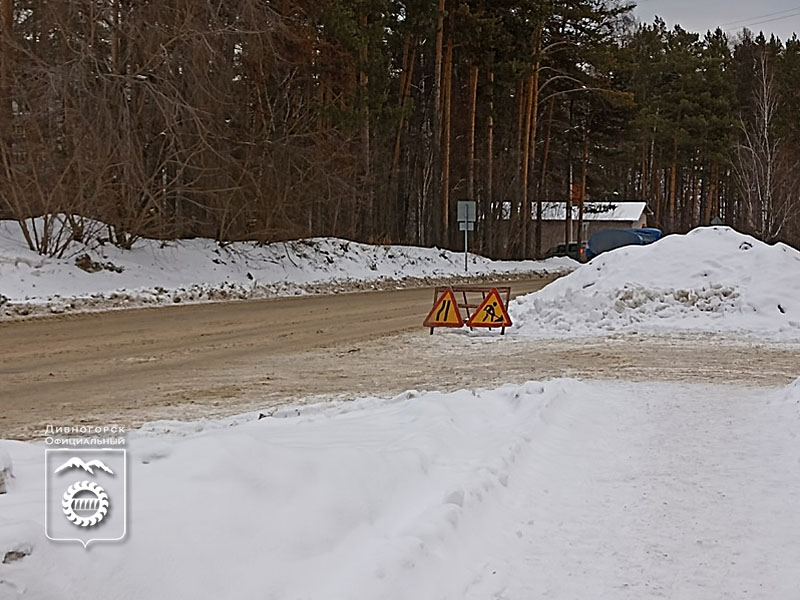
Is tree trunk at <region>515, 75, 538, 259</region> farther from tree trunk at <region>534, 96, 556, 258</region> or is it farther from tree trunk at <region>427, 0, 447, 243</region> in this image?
tree trunk at <region>427, 0, 447, 243</region>

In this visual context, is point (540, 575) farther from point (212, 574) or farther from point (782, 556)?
point (212, 574)

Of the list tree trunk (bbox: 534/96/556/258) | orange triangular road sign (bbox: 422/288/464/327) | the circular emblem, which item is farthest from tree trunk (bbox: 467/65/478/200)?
the circular emblem

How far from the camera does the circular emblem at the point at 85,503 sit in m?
4.13

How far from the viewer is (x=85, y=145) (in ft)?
76.1

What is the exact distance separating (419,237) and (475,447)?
40.0 meters

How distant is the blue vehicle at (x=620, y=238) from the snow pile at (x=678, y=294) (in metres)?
25.8

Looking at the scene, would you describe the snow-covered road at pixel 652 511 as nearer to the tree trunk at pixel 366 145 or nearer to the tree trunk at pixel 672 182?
the tree trunk at pixel 366 145

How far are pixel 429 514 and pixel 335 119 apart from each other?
27.8 meters

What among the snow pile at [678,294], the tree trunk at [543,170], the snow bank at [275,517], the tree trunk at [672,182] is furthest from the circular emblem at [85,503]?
the tree trunk at [672,182]

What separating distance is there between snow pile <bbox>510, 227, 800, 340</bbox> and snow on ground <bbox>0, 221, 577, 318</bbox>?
362 inches

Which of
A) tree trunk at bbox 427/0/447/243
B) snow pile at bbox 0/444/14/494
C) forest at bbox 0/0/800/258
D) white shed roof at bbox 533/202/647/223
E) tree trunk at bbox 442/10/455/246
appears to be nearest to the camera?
snow pile at bbox 0/444/14/494

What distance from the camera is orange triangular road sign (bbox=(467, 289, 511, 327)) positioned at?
717 inches

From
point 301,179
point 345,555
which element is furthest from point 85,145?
point 345,555

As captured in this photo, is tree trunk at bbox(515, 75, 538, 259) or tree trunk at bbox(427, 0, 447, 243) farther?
tree trunk at bbox(515, 75, 538, 259)
